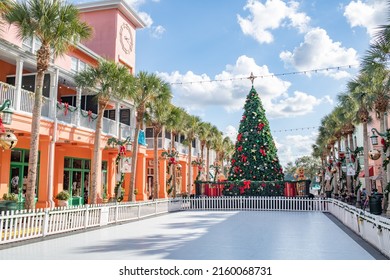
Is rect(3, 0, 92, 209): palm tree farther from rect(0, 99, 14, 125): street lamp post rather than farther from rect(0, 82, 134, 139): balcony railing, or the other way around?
rect(0, 82, 134, 139): balcony railing

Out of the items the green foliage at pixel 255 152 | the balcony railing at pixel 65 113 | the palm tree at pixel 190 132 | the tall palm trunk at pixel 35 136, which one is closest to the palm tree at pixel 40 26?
the tall palm trunk at pixel 35 136

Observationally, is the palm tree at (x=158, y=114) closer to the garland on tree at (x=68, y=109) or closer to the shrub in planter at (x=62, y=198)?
the garland on tree at (x=68, y=109)

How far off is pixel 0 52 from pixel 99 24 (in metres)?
13.7

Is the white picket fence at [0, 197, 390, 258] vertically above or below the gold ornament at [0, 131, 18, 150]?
below

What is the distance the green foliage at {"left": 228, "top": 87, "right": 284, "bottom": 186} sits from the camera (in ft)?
76.8

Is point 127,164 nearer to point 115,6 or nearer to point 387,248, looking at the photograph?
point 387,248

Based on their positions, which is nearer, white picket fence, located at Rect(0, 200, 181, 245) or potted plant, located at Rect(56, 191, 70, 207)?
white picket fence, located at Rect(0, 200, 181, 245)

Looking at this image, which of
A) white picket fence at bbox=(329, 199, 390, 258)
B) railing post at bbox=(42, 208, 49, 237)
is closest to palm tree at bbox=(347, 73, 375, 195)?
white picket fence at bbox=(329, 199, 390, 258)

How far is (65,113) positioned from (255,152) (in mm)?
12877

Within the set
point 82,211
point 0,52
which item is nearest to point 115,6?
point 0,52

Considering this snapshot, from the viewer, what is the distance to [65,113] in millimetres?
16891

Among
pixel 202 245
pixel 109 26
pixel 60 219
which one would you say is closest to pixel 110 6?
pixel 109 26

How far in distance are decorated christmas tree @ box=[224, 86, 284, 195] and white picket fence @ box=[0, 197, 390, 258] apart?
2093 mm

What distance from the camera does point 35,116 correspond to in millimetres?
11758
